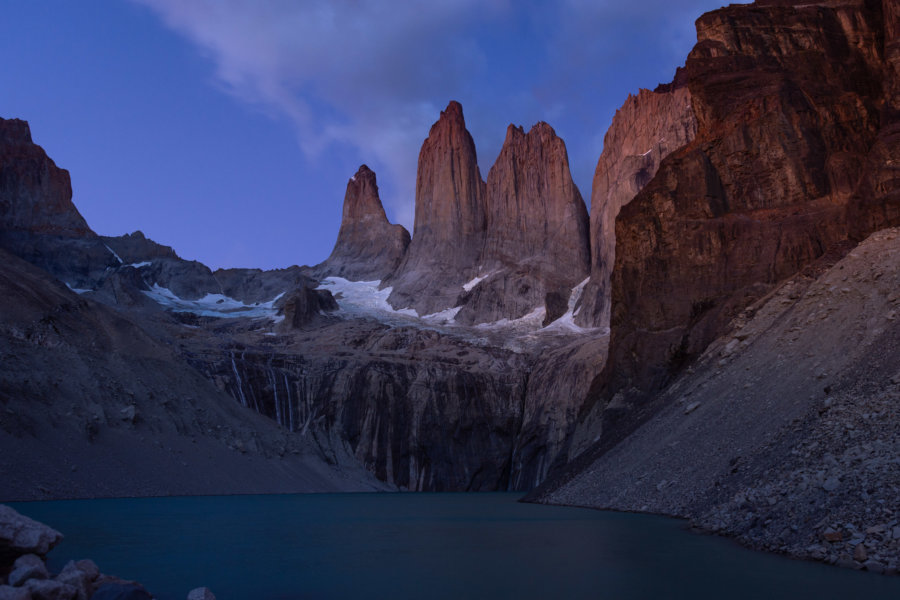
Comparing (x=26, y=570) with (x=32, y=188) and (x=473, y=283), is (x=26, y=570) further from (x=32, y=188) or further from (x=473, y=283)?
(x=32, y=188)

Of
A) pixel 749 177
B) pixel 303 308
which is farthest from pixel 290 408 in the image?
pixel 749 177

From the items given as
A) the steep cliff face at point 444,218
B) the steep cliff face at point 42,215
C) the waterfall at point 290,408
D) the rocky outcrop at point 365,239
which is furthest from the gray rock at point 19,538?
the rocky outcrop at point 365,239

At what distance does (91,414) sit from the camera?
38781 millimetres

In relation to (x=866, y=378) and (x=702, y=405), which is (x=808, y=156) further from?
(x=866, y=378)

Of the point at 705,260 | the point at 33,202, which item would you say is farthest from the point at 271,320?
the point at 705,260

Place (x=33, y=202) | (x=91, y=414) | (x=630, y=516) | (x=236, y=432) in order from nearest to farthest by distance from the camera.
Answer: (x=630, y=516) < (x=91, y=414) < (x=236, y=432) < (x=33, y=202)

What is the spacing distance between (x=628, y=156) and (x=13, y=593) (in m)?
93.9

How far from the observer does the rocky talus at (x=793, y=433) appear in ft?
43.4

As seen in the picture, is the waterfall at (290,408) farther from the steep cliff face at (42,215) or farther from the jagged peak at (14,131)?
the jagged peak at (14,131)

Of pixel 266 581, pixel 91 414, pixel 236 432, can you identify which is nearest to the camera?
pixel 266 581

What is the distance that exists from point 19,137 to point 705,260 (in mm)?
122273

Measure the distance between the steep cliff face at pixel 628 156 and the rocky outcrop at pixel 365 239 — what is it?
45.3m

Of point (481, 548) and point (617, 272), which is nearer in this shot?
point (481, 548)

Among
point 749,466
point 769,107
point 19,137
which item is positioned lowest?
point 749,466
